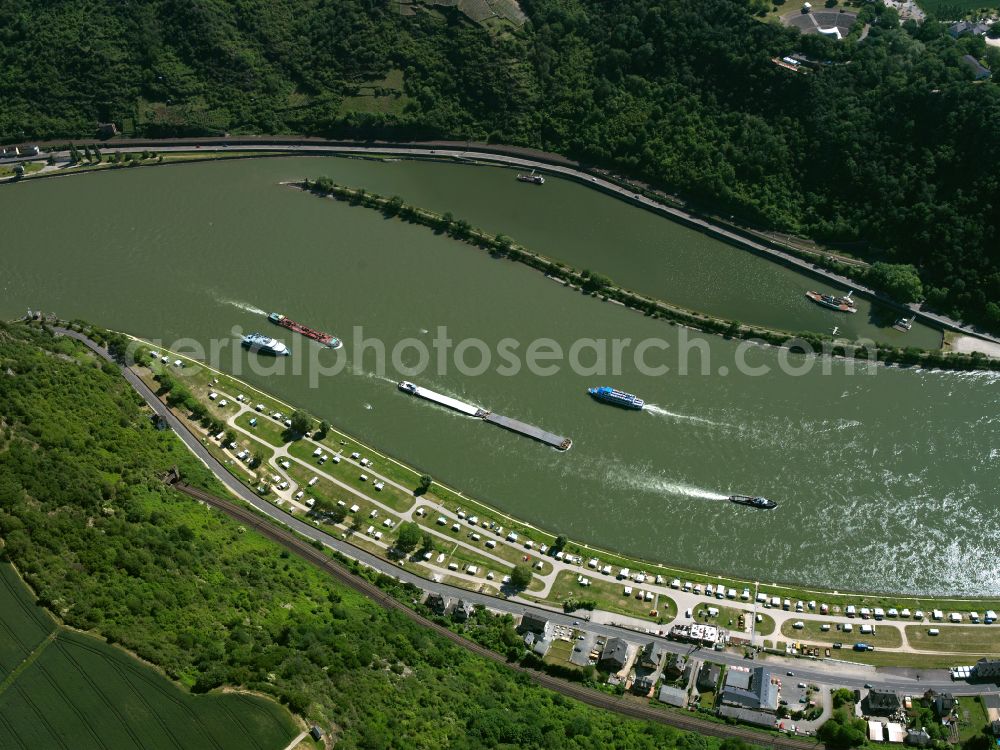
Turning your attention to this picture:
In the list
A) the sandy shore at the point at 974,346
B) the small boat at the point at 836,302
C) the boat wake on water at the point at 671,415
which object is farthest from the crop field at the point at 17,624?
the sandy shore at the point at 974,346

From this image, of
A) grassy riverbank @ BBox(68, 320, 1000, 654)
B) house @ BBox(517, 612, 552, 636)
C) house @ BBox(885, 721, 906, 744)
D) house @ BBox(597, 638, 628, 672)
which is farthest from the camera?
grassy riverbank @ BBox(68, 320, 1000, 654)

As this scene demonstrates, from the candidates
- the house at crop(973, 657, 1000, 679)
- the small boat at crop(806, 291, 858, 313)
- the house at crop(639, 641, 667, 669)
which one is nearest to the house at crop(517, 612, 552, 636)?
the house at crop(639, 641, 667, 669)

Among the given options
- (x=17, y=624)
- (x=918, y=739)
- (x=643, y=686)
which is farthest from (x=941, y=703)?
(x=17, y=624)

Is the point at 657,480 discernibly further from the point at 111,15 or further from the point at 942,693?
the point at 111,15

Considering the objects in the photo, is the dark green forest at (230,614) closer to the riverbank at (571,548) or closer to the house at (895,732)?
the riverbank at (571,548)

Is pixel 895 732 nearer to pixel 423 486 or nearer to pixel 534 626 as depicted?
pixel 534 626

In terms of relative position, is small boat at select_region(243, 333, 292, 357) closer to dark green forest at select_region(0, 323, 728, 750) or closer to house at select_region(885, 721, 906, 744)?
dark green forest at select_region(0, 323, 728, 750)
